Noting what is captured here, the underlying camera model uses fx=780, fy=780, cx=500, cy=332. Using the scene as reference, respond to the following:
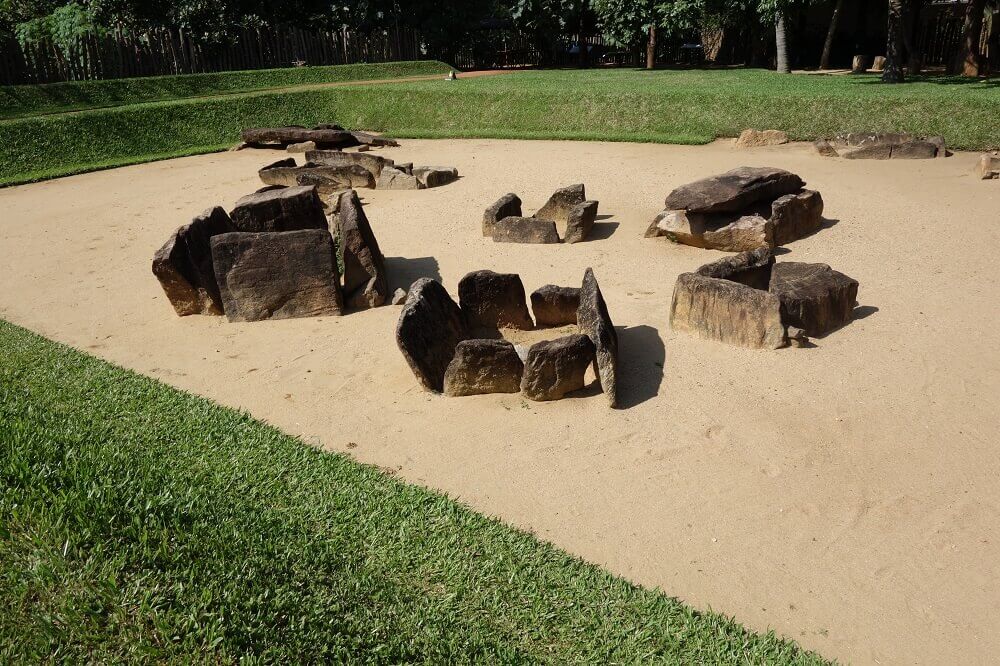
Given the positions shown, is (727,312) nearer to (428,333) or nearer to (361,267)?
(428,333)

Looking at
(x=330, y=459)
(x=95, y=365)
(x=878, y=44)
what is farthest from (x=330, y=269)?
(x=878, y=44)

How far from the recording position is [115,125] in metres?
16.8

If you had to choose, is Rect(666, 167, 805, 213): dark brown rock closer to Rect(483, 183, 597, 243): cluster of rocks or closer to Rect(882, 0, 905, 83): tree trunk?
Rect(483, 183, 597, 243): cluster of rocks

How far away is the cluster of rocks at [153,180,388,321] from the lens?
729 cm

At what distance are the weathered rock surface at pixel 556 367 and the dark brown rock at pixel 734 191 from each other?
4013 mm

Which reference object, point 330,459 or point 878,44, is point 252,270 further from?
point 878,44

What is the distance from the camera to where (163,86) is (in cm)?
2058

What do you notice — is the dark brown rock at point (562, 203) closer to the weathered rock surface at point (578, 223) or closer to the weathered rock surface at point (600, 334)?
the weathered rock surface at point (578, 223)

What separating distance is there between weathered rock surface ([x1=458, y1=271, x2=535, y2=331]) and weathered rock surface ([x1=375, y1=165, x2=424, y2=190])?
6.19 meters

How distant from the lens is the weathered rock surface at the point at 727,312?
6.18 m

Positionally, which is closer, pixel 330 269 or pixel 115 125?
pixel 330 269

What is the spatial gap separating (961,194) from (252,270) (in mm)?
8994

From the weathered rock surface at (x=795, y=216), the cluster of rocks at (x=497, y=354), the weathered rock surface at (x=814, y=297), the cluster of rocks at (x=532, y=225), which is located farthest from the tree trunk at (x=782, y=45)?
the cluster of rocks at (x=497, y=354)

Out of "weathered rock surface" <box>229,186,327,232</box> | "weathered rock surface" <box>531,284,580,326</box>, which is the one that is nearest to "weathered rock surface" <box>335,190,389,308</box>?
"weathered rock surface" <box>229,186,327,232</box>
